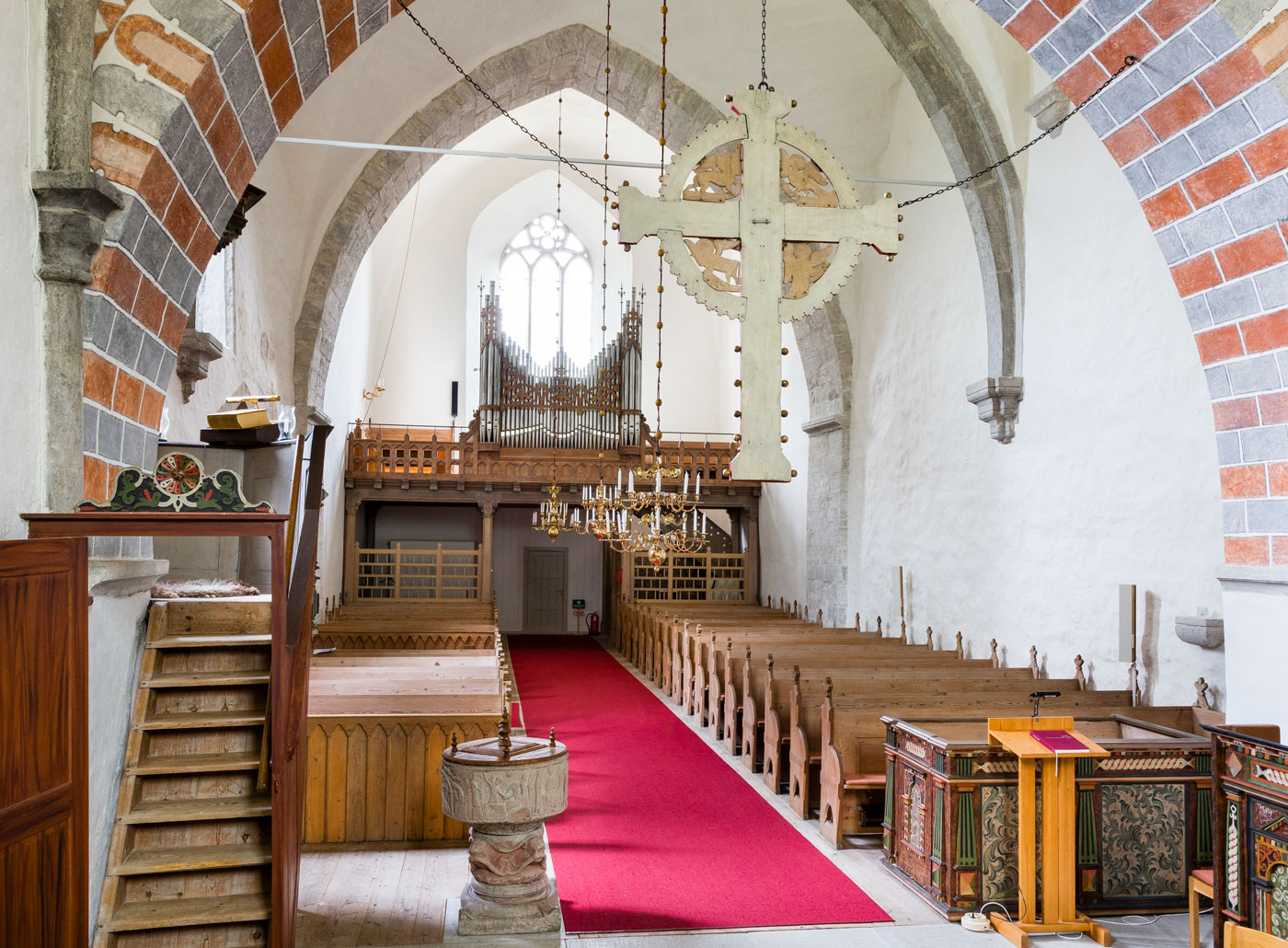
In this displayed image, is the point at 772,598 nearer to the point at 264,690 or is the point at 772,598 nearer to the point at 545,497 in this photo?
the point at 545,497

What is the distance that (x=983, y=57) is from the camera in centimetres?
795

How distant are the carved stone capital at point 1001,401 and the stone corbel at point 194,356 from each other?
5822 mm

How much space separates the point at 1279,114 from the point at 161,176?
3722 millimetres

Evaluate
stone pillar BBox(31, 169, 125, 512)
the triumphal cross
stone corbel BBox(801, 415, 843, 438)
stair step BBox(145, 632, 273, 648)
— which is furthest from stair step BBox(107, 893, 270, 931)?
stone corbel BBox(801, 415, 843, 438)

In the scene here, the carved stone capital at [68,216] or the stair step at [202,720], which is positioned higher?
the carved stone capital at [68,216]

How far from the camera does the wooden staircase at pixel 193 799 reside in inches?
140

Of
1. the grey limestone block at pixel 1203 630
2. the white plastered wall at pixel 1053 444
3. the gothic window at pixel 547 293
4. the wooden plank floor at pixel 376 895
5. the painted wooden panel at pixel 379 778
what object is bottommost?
the wooden plank floor at pixel 376 895

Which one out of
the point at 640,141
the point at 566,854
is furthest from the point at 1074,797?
the point at 640,141

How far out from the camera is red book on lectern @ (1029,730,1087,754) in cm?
460

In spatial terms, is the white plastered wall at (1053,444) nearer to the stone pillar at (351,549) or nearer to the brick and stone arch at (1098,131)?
the brick and stone arch at (1098,131)

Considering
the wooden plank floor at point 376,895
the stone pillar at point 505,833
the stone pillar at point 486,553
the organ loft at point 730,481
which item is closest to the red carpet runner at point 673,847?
the organ loft at point 730,481

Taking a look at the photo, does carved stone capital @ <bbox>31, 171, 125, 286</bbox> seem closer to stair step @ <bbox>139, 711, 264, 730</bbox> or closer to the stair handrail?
the stair handrail

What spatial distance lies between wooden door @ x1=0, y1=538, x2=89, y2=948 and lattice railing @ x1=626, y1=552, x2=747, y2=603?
1327cm

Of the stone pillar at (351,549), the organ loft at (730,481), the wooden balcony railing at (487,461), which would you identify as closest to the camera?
the organ loft at (730,481)
